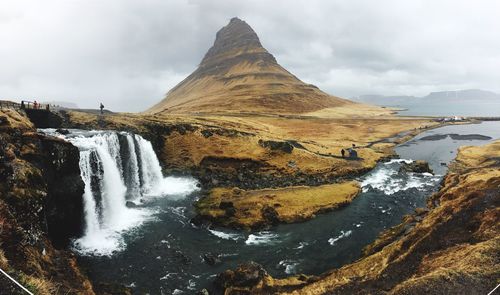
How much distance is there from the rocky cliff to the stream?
3.24 m

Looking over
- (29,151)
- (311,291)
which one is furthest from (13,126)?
(311,291)

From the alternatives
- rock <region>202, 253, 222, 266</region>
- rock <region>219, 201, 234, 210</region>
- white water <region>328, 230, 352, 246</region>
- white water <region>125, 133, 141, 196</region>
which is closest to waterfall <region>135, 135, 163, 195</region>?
white water <region>125, 133, 141, 196</region>

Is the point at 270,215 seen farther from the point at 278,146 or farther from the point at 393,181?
the point at 393,181

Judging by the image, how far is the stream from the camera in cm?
3622

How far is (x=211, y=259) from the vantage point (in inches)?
1491

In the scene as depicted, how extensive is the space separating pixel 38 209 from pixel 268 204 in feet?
95.4

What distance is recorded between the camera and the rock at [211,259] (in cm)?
3775

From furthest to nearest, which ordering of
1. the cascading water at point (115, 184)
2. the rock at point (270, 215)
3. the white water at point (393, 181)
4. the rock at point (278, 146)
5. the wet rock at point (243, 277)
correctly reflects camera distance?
1. the rock at point (278, 146)
2. the white water at point (393, 181)
3. the rock at point (270, 215)
4. the cascading water at point (115, 184)
5. the wet rock at point (243, 277)

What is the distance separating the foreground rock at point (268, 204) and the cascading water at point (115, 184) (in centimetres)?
891

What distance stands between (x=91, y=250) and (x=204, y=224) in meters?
14.2

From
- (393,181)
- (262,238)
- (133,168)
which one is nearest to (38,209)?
(262,238)

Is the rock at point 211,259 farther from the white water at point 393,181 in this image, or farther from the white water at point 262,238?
the white water at point 393,181

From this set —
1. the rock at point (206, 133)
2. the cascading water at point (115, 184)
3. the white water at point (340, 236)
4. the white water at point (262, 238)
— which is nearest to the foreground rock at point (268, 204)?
the white water at point (262, 238)

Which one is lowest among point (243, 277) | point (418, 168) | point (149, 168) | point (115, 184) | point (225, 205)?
point (243, 277)
